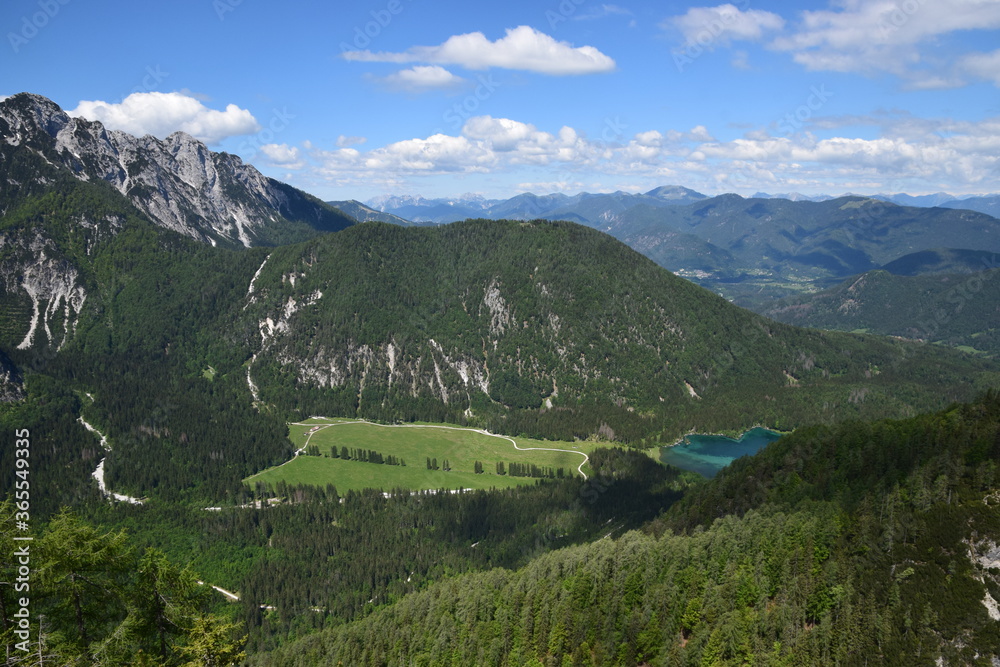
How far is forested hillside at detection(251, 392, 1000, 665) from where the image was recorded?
7412cm

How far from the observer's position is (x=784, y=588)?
8431 cm

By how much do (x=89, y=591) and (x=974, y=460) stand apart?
10928cm

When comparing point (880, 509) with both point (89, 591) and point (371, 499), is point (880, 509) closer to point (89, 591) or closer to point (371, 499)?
point (89, 591)

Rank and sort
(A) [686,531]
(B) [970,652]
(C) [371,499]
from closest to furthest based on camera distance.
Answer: (B) [970,652], (A) [686,531], (C) [371,499]

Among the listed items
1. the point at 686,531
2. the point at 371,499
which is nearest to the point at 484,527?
the point at 371,499

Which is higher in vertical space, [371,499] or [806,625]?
[806,625]

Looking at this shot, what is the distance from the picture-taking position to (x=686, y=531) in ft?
386

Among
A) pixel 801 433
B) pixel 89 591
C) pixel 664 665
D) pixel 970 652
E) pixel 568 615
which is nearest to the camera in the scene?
pixel 89 591

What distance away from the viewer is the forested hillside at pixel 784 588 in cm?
7412

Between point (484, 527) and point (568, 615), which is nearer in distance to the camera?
point (568, 615)

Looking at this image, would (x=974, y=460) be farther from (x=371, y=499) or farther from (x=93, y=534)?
(x=371, y=499)

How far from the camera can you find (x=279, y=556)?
15862 cm

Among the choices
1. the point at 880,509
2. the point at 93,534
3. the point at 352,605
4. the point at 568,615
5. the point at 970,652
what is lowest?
the point at 352,605

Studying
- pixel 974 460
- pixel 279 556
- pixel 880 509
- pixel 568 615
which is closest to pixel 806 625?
pixel 880 509
